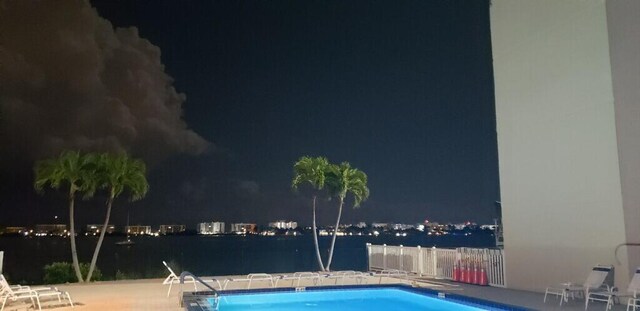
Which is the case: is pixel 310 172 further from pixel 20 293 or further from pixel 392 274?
pixel 20 293

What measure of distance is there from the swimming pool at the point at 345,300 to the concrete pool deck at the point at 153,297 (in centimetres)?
49

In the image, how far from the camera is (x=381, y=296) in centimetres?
1203

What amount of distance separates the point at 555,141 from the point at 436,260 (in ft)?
14.7

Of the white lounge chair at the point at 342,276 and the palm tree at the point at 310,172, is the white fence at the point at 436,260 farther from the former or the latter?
the palm tree at the point at 310,172

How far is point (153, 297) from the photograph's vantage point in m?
10.6

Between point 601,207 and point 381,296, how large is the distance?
472cm

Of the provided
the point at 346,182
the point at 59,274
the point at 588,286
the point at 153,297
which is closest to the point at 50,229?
the point at 59,274

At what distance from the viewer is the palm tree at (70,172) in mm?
15297

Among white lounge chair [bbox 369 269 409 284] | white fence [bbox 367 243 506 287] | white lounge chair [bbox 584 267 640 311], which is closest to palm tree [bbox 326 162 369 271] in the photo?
white fence [bbox 367 243 506 287]

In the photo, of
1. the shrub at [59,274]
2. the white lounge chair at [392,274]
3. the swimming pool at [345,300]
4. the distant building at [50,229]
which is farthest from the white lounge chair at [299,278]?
the distant building at [50,229]

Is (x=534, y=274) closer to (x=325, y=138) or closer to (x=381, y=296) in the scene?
(x=381, y=296)

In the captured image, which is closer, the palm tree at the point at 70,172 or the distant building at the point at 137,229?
the palm tree at the point at 70,172

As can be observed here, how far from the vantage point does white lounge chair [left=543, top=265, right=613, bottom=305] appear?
8.66 m

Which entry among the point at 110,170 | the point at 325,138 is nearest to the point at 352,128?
the point at 325,138
